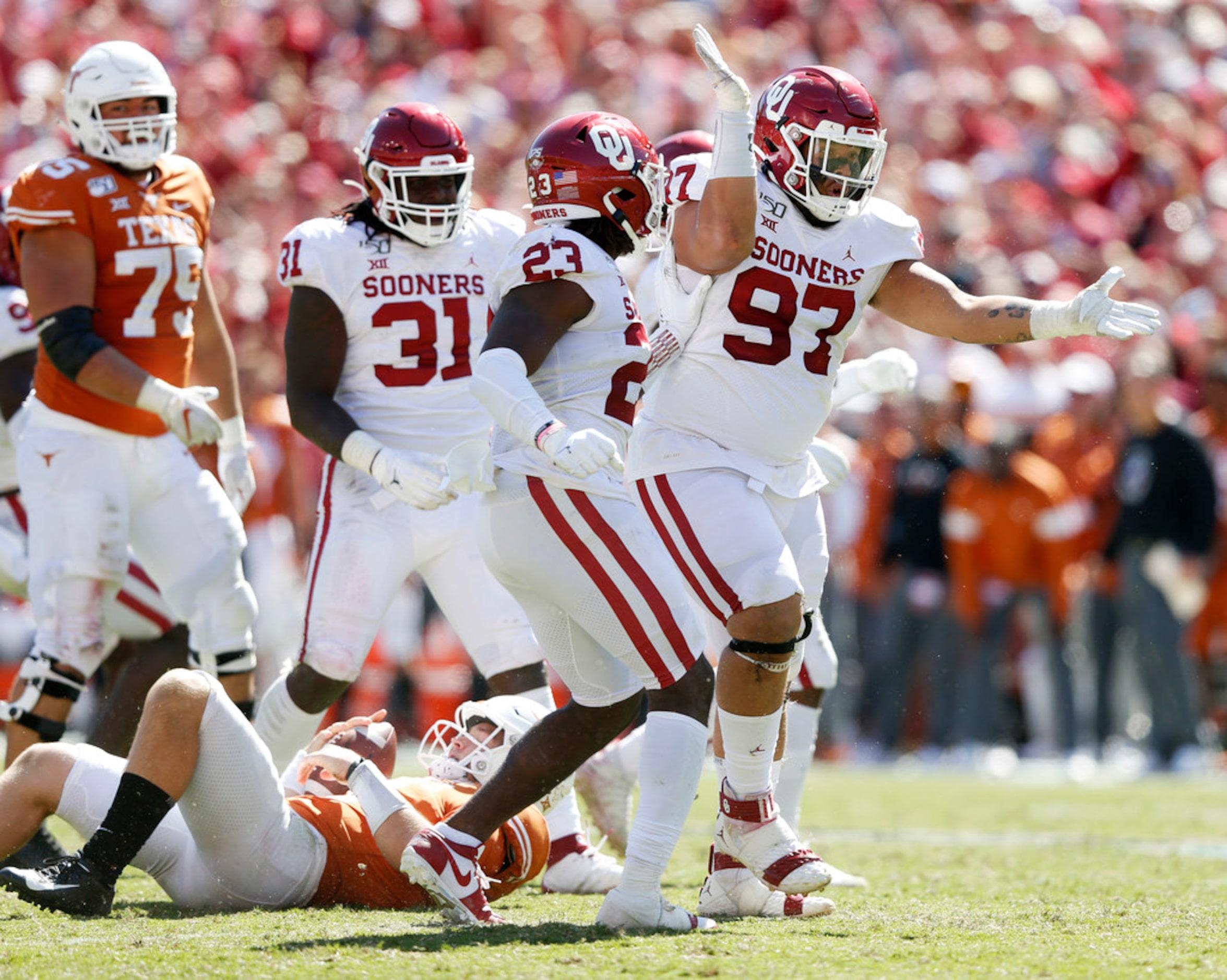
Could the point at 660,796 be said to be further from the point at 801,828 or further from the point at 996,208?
the point at 996,208

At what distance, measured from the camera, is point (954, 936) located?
4062mm

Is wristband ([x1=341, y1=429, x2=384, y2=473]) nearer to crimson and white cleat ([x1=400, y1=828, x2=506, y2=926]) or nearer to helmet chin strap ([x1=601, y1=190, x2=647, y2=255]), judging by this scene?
helmet chin strap ([x1=601, y1=190, x2=647, y2=255])

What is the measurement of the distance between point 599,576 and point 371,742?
3.06ft

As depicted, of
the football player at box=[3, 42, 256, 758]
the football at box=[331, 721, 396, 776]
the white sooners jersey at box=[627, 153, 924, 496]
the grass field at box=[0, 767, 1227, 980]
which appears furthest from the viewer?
the football player at box=[3, 42, 256, 758]

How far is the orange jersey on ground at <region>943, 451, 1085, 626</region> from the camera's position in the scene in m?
9.88

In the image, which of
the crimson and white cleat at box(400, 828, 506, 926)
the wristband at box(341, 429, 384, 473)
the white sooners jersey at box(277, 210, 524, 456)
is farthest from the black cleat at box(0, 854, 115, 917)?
the white sooners jersey at box(277, 210, 524, 456)

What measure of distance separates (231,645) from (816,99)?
7.80 ft

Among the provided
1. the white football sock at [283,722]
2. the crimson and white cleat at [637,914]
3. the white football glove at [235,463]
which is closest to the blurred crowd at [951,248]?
Answer: the white football glove at [235,463]

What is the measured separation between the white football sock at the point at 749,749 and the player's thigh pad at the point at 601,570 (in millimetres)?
317

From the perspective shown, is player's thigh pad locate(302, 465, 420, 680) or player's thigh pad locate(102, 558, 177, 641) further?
player's thigh pad locate(102, 558, 177, 641)

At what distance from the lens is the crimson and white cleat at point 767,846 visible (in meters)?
4.20

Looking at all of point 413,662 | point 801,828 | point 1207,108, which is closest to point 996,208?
point 1207,108

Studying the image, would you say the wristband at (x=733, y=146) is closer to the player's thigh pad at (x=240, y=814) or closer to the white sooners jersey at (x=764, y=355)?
the white sooners jersey at (x=764, y=355)

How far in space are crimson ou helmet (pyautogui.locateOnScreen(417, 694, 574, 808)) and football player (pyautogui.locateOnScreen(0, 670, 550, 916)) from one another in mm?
60
